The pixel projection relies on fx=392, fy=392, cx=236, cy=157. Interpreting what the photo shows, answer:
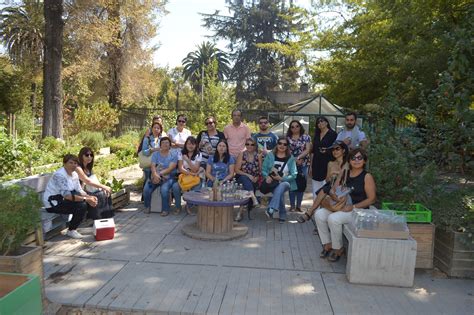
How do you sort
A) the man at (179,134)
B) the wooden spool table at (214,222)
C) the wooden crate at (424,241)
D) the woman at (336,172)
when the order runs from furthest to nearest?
the man at (179,134), the wooden spool table at (214,222), the woman at (336,172), the wooden crate at (424,241)

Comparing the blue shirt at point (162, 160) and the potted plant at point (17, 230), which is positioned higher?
the blue shirt at point (162, 160)

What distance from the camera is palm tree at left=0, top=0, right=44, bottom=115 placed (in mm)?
17000

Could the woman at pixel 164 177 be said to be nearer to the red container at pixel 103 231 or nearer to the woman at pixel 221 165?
the woman at pixel 221 165

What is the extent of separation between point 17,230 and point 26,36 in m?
21.7

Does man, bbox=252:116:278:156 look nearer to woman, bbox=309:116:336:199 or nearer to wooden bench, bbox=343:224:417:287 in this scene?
A: woman, bbox=309:116:336:199

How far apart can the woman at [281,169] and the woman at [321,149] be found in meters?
0.39

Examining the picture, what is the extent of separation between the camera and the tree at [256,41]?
3938cm

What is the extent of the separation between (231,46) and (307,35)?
2756cm

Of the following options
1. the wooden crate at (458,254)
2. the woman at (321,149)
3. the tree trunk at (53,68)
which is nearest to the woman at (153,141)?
the woman at (321,149)

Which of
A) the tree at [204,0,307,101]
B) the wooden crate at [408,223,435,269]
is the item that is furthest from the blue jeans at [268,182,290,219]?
the tree at [204,0,307,101]

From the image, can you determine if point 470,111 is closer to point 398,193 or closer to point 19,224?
point 398,193

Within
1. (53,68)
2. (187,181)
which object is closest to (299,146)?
(187,181)

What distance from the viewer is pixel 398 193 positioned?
5336 mm

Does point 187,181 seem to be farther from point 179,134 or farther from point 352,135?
point 352,135
